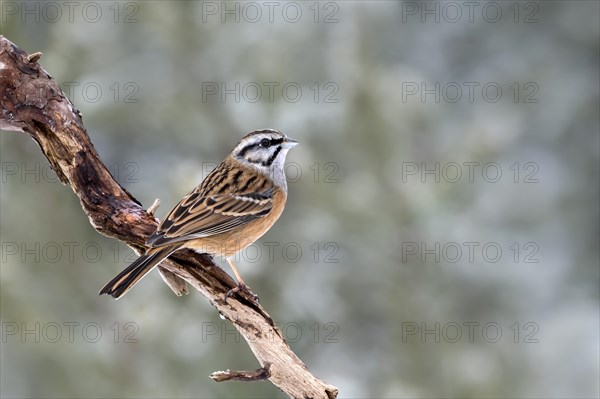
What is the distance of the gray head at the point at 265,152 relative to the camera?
448 cm

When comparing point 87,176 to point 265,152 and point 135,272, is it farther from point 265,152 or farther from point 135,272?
point 265,152

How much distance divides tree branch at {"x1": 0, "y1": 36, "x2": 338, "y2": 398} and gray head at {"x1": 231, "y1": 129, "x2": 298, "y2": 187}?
85 centimetres

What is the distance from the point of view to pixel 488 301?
6605mm

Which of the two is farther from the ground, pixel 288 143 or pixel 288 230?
pixel 288 230

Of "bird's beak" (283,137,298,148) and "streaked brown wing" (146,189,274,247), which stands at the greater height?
"bird's beak" (283,137,298,148)

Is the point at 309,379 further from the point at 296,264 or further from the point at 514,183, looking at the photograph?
the point at 514,183

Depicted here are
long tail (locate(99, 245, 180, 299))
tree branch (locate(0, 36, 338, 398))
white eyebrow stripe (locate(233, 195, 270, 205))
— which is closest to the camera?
long tail (locate(99, 245, 180, 299))

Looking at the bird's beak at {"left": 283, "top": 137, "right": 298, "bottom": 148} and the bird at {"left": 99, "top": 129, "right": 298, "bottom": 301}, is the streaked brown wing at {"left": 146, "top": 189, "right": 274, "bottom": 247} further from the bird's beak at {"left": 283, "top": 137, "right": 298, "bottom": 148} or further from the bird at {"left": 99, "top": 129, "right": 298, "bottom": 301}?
the bird's beak at {"left": 283, "top": 137, "right": 298, "bottom": 148}

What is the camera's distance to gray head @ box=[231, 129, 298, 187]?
448cm

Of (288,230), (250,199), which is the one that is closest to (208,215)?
(250,199)

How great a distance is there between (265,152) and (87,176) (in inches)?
43.4

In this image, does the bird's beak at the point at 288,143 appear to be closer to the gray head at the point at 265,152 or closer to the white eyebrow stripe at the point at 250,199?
the gray head at the point at 265,152

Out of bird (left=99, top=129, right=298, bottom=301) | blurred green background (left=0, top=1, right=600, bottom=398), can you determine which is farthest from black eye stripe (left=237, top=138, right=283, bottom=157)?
blurred green background (left=0, top=1, right=600, bottom=398)

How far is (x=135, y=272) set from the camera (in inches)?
144
